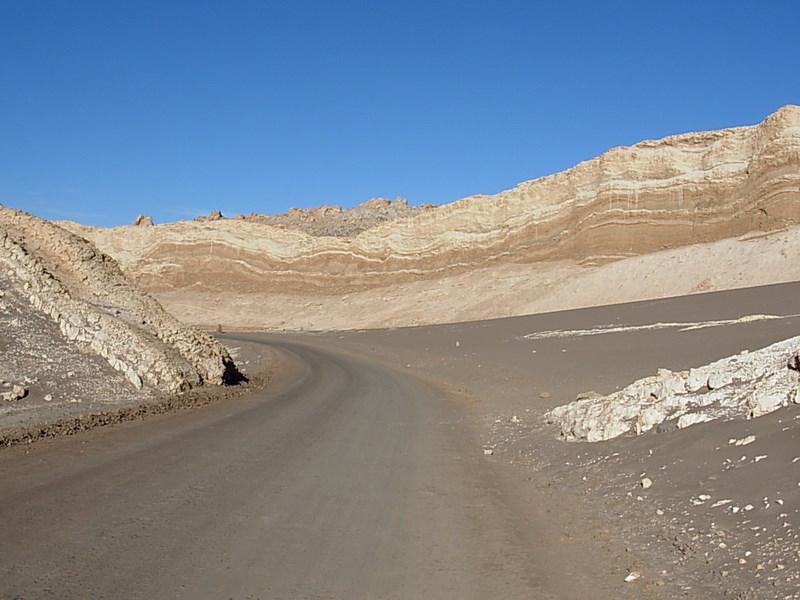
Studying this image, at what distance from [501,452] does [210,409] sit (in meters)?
6.18

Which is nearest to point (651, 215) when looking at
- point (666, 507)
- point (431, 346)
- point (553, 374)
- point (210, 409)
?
point (431, 346)

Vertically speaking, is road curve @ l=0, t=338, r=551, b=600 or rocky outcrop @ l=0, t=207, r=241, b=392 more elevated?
rocky outcrop @ l=0, t=207, r=241, b=392

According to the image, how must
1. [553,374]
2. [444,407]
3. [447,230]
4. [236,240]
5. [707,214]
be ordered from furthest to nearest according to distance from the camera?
[236,240], [447,230], [707,214], [553,374], [444,407]

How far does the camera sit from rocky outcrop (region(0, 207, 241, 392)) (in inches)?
609

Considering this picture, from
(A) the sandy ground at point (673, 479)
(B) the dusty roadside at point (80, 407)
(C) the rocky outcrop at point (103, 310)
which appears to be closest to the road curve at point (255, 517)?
(B) the dusty roadside at point (80, 407)

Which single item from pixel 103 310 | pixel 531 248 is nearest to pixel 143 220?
pixel 531 248

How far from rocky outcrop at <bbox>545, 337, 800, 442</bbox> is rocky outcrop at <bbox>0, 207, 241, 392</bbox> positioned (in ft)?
30.9

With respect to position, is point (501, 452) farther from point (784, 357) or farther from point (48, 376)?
point (48, 376)

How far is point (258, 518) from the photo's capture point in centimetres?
650

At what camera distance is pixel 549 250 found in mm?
56156

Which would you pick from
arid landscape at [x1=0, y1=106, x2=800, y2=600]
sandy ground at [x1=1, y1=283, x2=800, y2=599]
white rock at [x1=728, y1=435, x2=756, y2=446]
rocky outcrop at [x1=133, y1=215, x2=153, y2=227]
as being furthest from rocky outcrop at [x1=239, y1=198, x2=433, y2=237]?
white rock at [x1=728, y1=435, x2=756, y2=446]

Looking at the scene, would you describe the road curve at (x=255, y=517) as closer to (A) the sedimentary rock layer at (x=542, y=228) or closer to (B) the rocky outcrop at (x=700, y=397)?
(B) the rocky outcrop at (x=700, y=397)

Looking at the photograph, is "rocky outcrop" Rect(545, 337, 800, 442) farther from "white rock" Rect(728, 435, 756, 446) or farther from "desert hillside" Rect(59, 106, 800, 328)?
"desert hillside" Rect(59, 106, 800, 328)

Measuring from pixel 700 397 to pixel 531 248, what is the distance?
1949 inches
